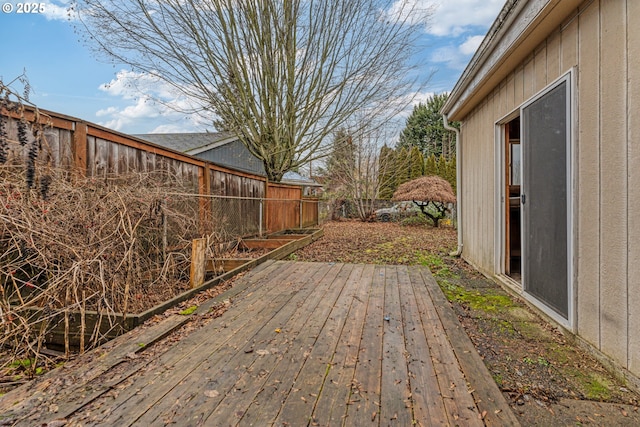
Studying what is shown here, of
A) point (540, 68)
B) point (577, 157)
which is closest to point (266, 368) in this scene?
point (577, 157)

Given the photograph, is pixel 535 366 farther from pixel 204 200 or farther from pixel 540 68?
pixel 204 200

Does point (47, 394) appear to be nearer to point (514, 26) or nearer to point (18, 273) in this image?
point (18, 273)

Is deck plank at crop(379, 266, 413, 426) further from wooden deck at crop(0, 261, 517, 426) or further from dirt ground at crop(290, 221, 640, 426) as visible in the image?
dirt ground at crop(290, 221, 640, 426)

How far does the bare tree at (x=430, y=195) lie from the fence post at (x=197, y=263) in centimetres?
917

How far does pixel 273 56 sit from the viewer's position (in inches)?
315

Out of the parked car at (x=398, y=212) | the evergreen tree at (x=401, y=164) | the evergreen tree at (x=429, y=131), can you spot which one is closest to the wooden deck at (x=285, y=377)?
the parked car at (x=398, y=212)

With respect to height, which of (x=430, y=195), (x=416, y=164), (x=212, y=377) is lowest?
(x=212, y=377)

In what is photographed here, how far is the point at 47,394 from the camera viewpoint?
154 centimetres

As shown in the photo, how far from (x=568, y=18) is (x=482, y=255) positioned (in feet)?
10.1

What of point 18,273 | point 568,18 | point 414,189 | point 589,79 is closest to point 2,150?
point 18,273

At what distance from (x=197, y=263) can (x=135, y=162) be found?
5.11 ft

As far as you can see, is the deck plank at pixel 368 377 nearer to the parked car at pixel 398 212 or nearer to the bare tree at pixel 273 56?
the bare tree at pixel 273 56

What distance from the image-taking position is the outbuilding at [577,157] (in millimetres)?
1838

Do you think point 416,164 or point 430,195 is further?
point 416,164
